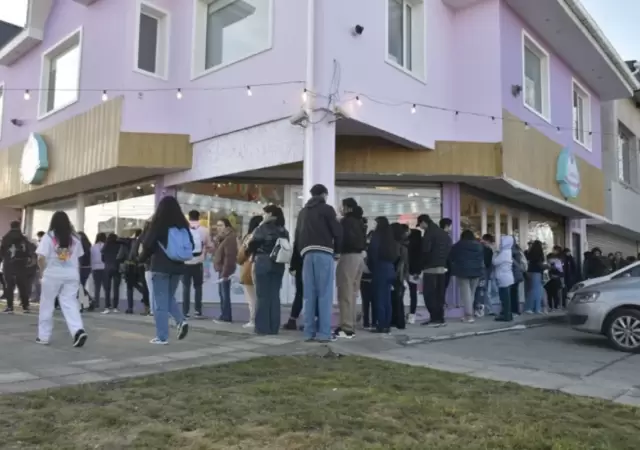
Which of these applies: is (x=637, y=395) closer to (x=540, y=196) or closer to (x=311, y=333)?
(x=311, y=333)

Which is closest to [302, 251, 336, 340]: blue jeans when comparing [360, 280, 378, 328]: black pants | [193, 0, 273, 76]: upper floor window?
[360, 280, 378, 328]: black pants

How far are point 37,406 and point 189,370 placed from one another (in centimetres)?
160

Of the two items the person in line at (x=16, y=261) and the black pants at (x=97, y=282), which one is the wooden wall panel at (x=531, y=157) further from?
the person in line at (x=16, y=261)

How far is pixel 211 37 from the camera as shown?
11.8 m

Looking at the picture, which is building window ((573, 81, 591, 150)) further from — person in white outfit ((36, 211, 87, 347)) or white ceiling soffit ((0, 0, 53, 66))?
white ceiling soffit ((0, 0, 53, 66))

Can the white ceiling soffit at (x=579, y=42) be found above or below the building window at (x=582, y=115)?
above

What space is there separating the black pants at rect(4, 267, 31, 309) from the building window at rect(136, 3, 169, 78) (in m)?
4.65

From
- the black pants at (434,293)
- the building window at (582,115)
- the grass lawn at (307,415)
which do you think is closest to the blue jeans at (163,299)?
the grass lawn at (307,415)

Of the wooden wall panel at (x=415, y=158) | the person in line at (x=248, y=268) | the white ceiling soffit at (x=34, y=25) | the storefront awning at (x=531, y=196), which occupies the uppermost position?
the white ceiling soffit at (x=34, y=25)

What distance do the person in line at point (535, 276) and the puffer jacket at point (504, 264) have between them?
1.83m

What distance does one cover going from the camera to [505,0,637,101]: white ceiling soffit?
42.7 ft

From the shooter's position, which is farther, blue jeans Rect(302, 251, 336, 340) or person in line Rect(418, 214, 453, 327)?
person in line Rect(418, 214, 453, 327)

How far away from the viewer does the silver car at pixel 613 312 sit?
28.5ft

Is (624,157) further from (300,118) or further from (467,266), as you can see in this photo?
(300,118)
